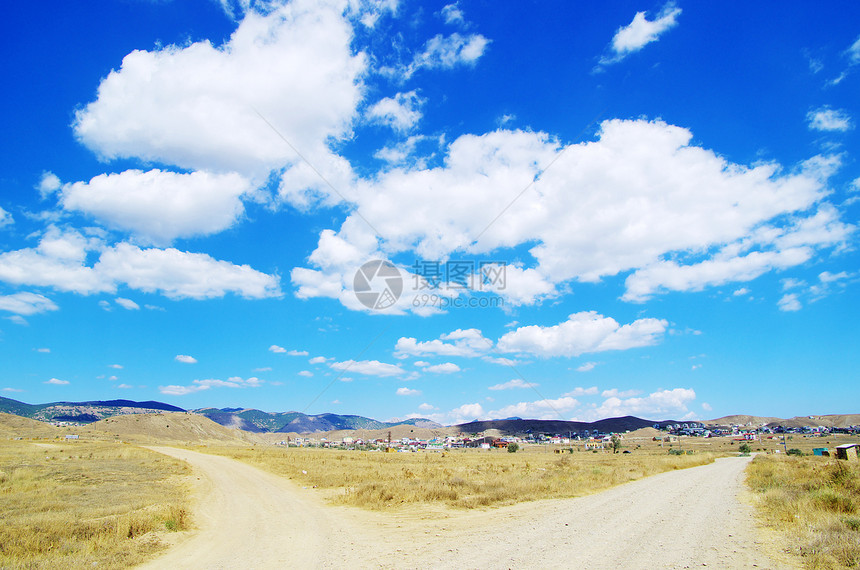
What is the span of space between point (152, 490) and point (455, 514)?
16574 mm

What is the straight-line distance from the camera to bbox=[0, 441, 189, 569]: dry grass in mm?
10416

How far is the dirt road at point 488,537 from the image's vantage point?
9.85 metres

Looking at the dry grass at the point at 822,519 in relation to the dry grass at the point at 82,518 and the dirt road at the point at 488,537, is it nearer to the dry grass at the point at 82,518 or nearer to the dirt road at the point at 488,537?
the dirt road at the point at 488,537

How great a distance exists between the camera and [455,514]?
52.9 ft

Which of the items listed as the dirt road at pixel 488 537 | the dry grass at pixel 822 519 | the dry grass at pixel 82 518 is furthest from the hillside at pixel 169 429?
the dry grass at pixel 822 519

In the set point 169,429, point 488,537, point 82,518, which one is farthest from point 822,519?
point 169,429

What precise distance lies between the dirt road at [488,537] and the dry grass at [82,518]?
1261 mm

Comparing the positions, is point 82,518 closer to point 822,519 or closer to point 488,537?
point 488,537

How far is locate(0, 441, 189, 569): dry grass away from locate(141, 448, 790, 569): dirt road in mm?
1261

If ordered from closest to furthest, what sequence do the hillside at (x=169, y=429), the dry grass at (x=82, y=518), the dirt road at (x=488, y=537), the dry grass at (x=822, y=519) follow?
the dry grass at (x=822, y=519) < the dirt road at (x=488, y=537) < the dry grass at (x=82, y=518) < the hillside at (x=169, y=429)

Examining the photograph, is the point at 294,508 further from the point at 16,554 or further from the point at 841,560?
the point at 841,560

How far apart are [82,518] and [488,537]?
44.4 feet

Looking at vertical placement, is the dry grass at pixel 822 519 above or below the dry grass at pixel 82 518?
above

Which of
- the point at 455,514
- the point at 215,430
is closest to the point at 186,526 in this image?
the point at 455,514
